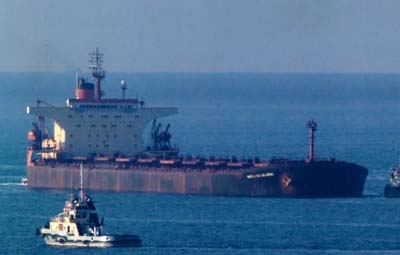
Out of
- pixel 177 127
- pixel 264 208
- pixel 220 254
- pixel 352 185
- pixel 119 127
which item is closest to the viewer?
pixel 220 254

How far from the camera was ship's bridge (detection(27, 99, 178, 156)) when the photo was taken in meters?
121

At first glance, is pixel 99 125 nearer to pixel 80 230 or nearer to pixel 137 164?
pixel 137 164

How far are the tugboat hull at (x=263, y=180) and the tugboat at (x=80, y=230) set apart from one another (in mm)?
25059

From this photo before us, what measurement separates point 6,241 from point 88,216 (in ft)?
16.6

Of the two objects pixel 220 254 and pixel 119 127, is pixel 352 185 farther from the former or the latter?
pixel 220 254

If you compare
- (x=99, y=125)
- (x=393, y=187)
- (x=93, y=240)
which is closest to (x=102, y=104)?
(x=99, y=125)

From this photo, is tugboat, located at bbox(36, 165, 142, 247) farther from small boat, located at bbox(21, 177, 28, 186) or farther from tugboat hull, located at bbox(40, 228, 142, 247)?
small boat, located at bbox(21, 177, 28, 186)

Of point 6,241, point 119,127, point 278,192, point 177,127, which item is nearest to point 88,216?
point 6,241

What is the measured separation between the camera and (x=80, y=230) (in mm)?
87000

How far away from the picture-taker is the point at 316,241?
3612 inches

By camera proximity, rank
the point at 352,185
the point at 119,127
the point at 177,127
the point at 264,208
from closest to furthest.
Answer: the point at 264,208 → the point at 352,185 → the point at 119,127 → the point at 177,127

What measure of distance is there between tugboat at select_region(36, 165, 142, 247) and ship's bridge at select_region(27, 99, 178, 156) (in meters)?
33.0

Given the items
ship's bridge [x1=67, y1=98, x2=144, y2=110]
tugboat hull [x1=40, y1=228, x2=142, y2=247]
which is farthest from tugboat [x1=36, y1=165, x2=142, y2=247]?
ship's bridge [x1=67, y1=98, x2=144, y2=110]

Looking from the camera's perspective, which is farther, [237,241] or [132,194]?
[132,194]
